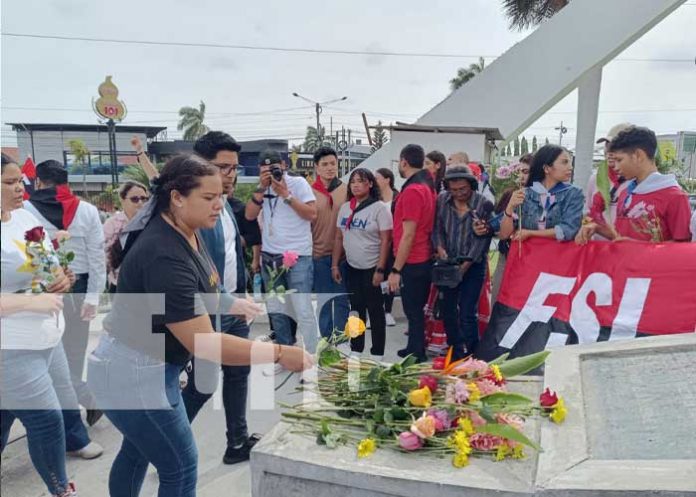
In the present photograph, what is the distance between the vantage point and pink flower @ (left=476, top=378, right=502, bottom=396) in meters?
1.68

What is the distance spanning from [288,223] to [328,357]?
2.01 m

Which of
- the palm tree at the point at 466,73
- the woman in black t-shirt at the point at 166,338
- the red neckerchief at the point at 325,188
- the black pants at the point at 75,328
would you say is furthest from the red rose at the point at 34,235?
the palm tree at the point at 466,73

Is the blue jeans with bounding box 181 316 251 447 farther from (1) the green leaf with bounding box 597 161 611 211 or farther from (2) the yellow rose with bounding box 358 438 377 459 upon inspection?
(1) the green leaf with bounding box 597 161 611 211

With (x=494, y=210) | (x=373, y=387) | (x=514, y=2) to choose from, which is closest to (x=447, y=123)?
(x=494, y=210)

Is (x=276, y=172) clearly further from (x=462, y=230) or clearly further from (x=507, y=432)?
(x=507, y=432)

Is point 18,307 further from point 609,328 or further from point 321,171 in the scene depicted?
point 609,328

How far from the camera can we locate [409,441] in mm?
1510

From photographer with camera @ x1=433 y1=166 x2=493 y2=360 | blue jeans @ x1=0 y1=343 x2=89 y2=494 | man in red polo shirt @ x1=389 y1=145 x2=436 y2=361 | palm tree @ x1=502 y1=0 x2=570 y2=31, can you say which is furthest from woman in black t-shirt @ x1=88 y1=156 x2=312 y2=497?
palm tree @ x1=502 y1=0 x2=570 y2=31

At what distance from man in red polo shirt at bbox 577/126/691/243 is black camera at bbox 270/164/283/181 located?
2.18 m

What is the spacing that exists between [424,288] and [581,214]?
1204 millimetres

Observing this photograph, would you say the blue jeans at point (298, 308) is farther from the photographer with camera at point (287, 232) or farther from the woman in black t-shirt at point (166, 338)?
the woman in black t-shirt at point (166, 338)

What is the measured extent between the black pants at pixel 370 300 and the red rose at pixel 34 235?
240cm

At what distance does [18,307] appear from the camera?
201cm

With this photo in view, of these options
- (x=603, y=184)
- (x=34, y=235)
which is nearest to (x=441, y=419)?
(x=34, y=235)
